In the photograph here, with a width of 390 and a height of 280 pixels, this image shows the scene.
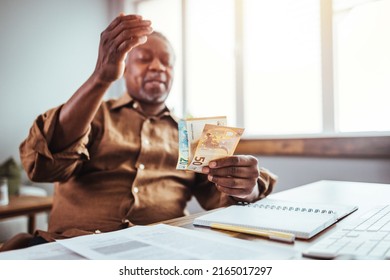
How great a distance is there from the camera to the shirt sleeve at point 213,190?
98 centimetres

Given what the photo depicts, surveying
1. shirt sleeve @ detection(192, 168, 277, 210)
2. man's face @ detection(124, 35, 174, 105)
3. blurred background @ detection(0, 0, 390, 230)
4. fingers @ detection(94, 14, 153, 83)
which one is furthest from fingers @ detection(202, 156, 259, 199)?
blurred background @ detection(0, 0, 390, 230)

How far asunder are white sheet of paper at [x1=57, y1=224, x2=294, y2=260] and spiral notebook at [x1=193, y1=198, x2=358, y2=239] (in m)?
0.07

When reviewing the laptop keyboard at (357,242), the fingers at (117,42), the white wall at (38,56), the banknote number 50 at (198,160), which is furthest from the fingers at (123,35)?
the white wall at (38,56)

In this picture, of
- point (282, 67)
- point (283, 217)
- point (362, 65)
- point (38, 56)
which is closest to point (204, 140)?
point (283, 217)

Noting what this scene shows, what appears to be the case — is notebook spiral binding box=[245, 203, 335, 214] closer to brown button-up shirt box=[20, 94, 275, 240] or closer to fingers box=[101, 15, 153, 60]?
brown button-up shirt box=[20, 94, 275, 240]

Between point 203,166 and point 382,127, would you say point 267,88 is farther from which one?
point 203,166

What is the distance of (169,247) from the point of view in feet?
1.70

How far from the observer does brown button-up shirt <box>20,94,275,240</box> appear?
954mm

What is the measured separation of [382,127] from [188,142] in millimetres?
1564

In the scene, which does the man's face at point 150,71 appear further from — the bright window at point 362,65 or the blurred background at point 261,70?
the bright window at point 362,65

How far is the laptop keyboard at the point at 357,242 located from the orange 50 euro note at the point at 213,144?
30 centimetres

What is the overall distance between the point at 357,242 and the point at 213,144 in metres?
0.36
